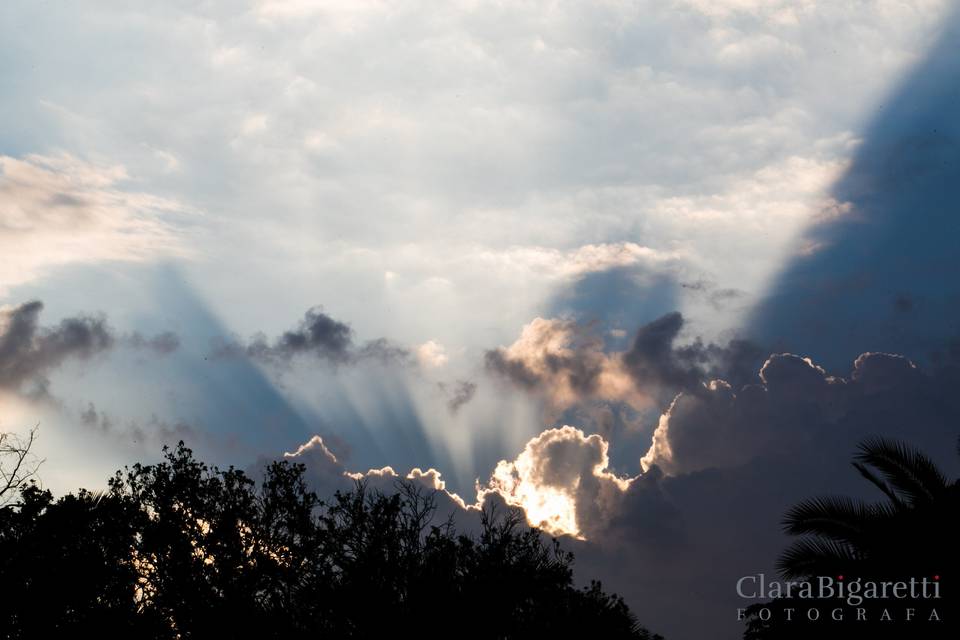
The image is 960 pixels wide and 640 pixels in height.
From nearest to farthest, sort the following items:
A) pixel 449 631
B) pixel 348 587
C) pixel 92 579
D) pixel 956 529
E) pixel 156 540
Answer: pixel 956 529
pixel 449 631
pixel 348 587
pixel 92 579
pixel 156 540

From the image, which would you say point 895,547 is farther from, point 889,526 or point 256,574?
point 256,574

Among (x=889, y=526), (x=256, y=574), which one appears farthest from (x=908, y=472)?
(x=256, y=574)

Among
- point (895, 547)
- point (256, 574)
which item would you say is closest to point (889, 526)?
point (895, 547)

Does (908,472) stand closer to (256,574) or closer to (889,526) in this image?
(889,526)

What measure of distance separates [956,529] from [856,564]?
218 cm

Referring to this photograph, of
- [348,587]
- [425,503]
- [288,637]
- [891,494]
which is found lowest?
[288,637]

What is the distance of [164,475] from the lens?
30.6 meters

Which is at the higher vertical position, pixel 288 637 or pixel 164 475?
pixel 164 475

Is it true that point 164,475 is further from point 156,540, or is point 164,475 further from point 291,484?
point 291,484

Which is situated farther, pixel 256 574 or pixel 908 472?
pixel 256 574

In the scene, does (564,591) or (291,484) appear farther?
(291,484)

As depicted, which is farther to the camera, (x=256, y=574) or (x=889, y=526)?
(x=256, y=574)

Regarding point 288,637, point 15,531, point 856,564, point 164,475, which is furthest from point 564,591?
point 15,531

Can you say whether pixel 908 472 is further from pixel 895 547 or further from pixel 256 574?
pixel 256 574
